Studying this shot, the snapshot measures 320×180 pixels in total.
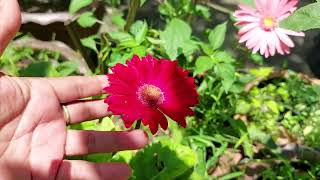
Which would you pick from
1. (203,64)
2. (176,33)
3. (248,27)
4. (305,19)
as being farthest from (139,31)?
(305,19)

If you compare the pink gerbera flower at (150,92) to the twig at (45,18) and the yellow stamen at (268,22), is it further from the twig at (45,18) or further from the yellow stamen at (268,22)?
the twig at (45,18)

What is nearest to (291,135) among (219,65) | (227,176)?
(227,176)

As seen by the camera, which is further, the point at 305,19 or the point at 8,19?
the point at 8,19

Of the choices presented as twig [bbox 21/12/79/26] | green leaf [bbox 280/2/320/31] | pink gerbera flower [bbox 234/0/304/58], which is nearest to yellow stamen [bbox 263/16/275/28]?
pink gerbera flower [bbox 234/0/304/58]

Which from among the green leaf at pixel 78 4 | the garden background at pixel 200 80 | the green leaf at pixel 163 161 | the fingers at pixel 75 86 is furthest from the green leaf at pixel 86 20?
the green leaf at pixel 163 161

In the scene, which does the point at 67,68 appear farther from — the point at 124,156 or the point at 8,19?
the point at 8,19
